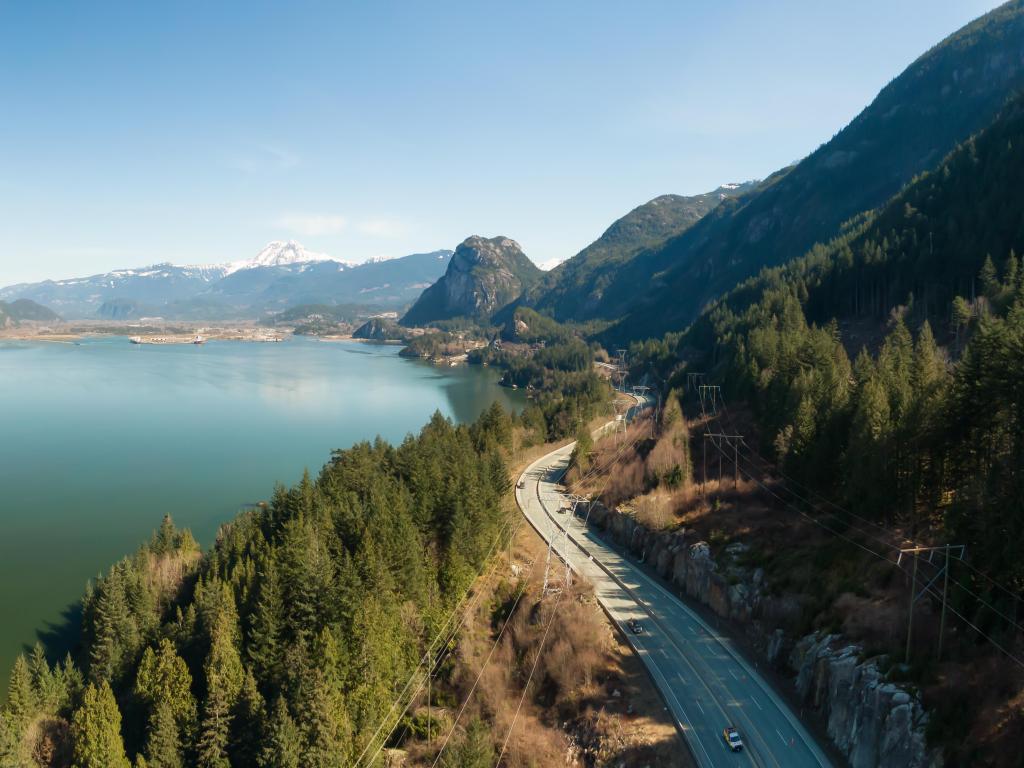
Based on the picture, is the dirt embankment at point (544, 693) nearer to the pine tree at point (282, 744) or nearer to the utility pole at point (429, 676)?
the utility pole at point (429, 676)

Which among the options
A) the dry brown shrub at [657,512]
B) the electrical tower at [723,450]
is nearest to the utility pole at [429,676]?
the dry brown shrub at [657,512]

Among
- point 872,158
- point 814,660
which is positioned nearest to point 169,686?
point 814,660

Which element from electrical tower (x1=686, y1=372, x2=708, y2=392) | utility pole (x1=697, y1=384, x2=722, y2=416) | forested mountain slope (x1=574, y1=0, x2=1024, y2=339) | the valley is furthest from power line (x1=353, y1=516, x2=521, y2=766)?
forested mountain slope (x1=574, y1=0, x2=1024, y2=339)

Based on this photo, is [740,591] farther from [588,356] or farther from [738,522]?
[588,356]

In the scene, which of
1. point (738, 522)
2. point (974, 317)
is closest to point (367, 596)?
point (738, 522)

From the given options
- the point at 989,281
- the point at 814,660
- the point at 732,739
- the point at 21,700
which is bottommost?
the point at 732,739

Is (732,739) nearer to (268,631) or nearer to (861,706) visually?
(861,706)

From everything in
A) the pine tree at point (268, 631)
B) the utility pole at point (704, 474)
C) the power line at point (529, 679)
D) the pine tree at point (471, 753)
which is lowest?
the power line at point (529, 679)
